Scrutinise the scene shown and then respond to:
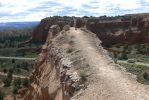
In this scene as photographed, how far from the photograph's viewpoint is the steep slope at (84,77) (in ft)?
49.0

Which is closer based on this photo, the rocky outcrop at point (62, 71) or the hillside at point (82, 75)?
the hillside at point (82, 75)

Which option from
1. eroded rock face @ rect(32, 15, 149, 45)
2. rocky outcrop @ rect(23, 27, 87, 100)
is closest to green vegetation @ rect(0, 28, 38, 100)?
eroded rock face @ rect(32, 15, 149, 45)

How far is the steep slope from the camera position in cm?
1494

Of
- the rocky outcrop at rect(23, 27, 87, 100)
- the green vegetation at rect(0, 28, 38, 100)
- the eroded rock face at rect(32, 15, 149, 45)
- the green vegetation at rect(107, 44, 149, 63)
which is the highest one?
the rocky outcrop at rect(23, 27, 87, 100)

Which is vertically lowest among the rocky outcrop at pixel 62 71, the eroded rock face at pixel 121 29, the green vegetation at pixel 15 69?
the green vegetation at pixel 15 69

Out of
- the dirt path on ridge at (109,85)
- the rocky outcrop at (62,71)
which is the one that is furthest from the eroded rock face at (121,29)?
the dirt path on ridge at (109,85)

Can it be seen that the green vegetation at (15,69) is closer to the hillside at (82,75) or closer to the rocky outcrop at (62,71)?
→ the rocky outcrop at (62,71)

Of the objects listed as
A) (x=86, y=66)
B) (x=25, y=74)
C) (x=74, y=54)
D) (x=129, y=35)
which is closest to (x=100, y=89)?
(x=86, y=66)

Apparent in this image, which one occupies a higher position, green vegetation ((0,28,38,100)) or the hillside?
the hillside

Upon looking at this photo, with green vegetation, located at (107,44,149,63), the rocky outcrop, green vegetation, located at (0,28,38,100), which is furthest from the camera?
green vegetation, located at (107,44,149,63)

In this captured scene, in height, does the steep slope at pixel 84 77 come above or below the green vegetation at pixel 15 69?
above

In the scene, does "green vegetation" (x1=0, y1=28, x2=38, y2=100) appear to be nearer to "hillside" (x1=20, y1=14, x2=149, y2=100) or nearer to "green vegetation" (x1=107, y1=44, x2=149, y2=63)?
"green vegetation" (x1=107, y1=44, x2=149, y2=63)

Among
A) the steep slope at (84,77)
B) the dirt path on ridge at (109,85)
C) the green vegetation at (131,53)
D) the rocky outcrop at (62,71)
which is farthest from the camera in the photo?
the green vegetation at (131,53)

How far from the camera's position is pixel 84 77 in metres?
17.1
